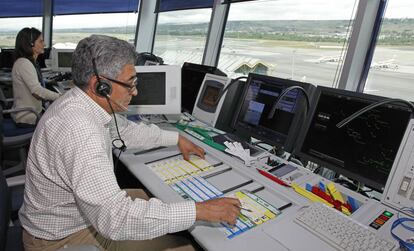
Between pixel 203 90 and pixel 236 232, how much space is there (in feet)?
4.22

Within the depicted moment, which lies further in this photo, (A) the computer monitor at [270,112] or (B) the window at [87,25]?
(B) the window at [87,25]

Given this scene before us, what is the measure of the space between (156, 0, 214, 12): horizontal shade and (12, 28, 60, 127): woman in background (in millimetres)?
2063

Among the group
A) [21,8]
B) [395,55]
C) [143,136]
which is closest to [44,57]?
[21,8]

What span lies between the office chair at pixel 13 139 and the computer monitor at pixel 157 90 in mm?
857

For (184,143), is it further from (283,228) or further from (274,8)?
(274,8)

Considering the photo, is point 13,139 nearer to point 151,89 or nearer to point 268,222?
point 151,89

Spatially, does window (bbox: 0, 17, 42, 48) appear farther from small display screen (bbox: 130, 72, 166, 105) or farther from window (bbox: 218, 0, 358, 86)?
Result: small display screen (bbox: 130, 72, 166, 105)

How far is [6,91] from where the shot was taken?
4.11 metres

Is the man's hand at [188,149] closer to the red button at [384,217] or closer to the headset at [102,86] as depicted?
the headset at [102,86]

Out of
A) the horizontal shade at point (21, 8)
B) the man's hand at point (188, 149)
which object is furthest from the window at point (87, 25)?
the man's hand at point (188, 149)

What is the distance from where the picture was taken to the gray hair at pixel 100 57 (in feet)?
3.24

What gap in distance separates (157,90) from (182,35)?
2999 mm

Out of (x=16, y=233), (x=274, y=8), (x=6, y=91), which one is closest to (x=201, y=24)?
(x=274, y=8)

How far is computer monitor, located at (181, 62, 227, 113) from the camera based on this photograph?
2.18 metres
